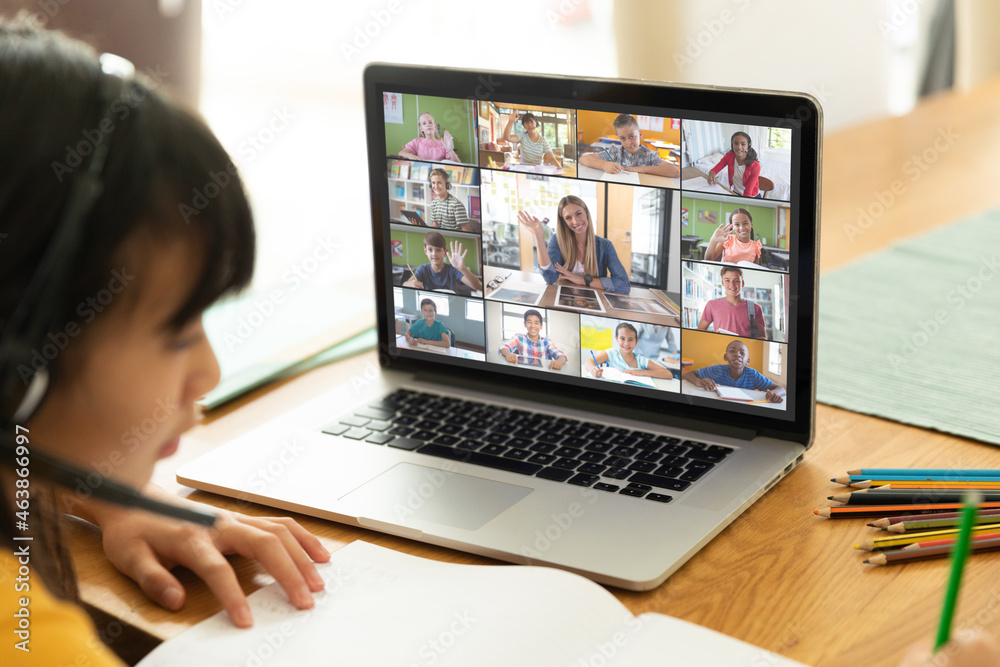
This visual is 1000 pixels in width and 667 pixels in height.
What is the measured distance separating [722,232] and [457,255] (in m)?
0.25

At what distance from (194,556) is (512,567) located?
221 millimetres

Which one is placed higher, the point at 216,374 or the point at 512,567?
the point at 216,374

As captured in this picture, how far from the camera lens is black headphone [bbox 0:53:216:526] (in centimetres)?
46

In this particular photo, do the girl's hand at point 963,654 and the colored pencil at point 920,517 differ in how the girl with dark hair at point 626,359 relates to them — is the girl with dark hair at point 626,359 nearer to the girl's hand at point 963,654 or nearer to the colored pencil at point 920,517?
the colored pencil at point 920,517

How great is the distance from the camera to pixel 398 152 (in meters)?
0.93

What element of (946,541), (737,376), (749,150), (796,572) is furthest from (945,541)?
(749,150)

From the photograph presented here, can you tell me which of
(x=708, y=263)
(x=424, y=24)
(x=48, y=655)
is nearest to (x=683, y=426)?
(x=708, y=263)

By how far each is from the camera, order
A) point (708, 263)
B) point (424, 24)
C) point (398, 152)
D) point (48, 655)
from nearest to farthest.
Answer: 1. point (48, 655)
2. point (708, 263)
3. point (398, 152)
4. point (424, 24)

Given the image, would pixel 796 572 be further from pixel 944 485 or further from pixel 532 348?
pixel 532 348

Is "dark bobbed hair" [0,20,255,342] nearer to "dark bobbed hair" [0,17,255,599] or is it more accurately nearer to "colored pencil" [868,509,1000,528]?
"dark bobbed hair" [0,17,255,599]

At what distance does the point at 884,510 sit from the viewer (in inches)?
28.3

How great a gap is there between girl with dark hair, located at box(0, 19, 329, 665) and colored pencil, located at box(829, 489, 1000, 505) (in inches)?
18.3

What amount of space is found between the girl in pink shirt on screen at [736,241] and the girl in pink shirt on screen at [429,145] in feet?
0.82

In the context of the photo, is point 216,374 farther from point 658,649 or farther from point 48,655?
point 658,649
